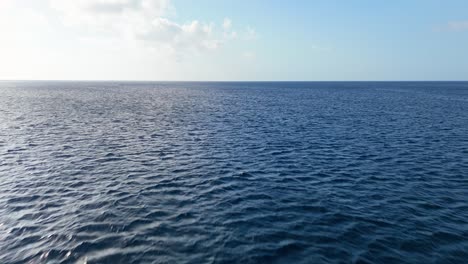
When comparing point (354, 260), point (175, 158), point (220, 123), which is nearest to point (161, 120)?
point (220, 123)

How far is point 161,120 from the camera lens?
218ft

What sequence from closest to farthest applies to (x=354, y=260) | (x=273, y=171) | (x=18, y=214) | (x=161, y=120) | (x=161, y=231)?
(x=354, y=260), (x=161, y=231), (x=18, y=214), (x=273, y=171), (x=161, y=120)

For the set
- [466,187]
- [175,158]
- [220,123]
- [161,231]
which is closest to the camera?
[161,231]

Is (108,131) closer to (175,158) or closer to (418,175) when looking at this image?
(175,158)

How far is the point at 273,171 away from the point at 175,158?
43.1 feet

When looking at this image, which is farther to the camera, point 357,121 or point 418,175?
point 357,121

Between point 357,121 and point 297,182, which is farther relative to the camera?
point 357,121

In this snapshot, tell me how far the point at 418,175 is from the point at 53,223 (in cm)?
3449

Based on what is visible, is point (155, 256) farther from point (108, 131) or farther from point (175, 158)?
point (108, 131)

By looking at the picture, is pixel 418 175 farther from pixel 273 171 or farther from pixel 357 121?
pixel 357 121

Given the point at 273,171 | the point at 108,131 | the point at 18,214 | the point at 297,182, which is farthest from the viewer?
the point at 108,131

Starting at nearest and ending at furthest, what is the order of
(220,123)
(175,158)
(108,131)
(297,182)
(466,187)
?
(466,187)
(297,182)
(175,158)
(108,131)
(220,123)

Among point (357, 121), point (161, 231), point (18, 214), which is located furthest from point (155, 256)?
point (357, 121)

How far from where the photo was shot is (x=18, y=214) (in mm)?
20250
